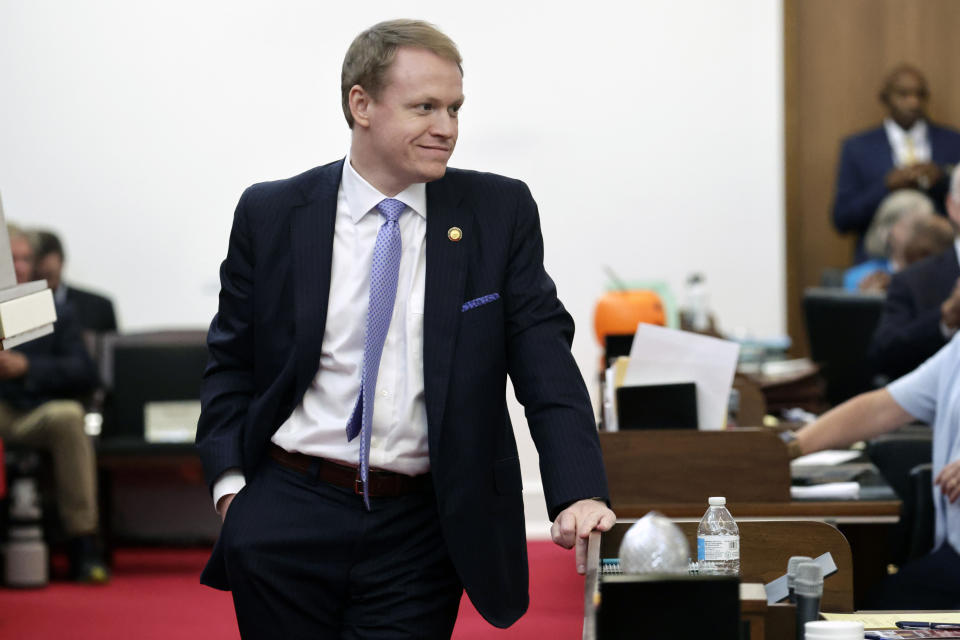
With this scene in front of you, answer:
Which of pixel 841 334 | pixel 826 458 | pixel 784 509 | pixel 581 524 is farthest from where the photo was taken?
pixel 841 334

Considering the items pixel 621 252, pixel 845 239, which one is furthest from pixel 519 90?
pixel 845 239

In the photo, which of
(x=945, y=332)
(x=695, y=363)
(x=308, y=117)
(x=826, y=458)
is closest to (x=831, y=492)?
(x=695, y=363)

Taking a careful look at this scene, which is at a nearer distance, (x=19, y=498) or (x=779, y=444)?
(x=779, y=444)

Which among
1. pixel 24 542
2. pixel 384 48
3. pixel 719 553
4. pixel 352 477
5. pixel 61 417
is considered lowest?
pixel 24 542

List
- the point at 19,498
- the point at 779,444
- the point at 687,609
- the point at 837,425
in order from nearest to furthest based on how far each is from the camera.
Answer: the point at 687,609 < the point at 779,444 < the point at 837,425 < the point at 19,498

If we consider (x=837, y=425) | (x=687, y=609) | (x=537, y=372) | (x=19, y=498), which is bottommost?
(x=19, y=498)

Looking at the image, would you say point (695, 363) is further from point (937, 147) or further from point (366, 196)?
point (937, 147)

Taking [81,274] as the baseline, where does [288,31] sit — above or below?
above

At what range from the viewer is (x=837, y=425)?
3180mm

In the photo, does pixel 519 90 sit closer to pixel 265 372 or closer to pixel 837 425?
pixel 837 425

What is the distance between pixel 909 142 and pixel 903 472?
3.93 m

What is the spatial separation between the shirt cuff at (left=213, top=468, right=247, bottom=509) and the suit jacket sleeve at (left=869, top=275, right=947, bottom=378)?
9.52ft

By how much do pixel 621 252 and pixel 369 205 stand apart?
15.8 ft

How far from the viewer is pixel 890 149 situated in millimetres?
7008
